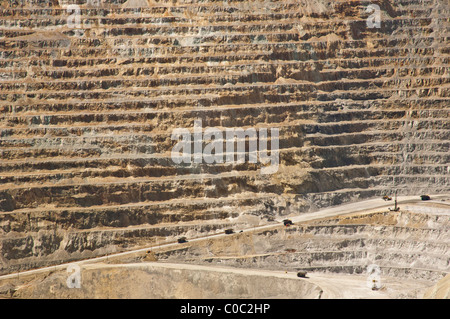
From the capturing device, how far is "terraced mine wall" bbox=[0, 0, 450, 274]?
251 feet

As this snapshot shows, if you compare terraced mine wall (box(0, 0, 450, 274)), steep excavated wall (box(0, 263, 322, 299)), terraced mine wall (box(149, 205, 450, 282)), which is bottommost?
steep excavated wall (box(0, 263, 322, 299))

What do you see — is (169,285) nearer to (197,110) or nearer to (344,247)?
(344,247)

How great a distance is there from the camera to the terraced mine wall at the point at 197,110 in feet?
251

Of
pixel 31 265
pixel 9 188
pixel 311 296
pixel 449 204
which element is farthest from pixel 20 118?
pixel 449 204

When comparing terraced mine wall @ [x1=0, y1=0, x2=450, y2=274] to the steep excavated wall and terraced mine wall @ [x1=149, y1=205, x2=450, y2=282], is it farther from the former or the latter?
the steep excavated wall

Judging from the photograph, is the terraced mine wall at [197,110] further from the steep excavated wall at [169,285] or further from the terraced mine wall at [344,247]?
the steep excavated wall at [169,285]

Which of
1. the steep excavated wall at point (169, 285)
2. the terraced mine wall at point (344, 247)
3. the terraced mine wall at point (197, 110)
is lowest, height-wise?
the steep excavated wall at point (169, 285)

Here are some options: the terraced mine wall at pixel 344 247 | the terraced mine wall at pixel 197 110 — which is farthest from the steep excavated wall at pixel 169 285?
the terraced mine wall at pixel 197 110

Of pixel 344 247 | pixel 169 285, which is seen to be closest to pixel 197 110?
pixel 344 247

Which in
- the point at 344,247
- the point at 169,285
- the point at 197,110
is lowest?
the point at 169,285

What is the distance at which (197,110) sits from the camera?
266 feet

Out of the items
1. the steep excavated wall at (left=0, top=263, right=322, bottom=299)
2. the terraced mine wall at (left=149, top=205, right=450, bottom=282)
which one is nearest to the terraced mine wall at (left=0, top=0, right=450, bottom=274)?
the terraced mine wall at (left=149, top=205, right=450, bottom=282)

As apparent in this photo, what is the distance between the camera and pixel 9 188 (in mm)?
76188

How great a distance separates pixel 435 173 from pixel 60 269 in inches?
1141
